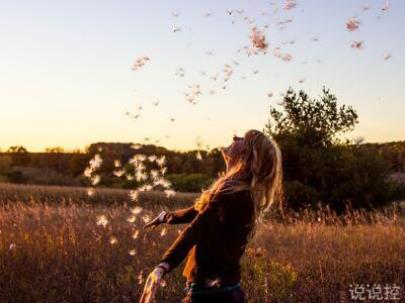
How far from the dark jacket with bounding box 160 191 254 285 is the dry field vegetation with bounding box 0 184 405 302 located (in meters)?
3.43

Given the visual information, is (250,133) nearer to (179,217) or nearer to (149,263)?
(179,217)

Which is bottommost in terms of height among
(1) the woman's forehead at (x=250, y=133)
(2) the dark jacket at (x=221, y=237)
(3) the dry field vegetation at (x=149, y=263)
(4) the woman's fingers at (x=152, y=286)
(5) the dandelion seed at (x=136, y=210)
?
(3) the dry field vegetation at (x=149, y=263)

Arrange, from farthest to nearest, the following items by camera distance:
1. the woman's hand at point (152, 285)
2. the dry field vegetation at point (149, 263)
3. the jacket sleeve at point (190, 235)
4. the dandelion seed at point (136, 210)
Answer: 1. the dandelion seed at point (136, 210)
2. the dry field vegetation at point (149, 263)
3. the jacket sleeve at point (190, 235)
4. the woman's hand at point (152, 285)

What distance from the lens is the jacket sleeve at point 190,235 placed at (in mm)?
3785

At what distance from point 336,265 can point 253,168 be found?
5.73m

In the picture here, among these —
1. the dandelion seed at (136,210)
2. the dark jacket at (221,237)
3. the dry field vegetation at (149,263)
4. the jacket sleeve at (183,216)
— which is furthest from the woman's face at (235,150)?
the dandelion seed at (136,210)

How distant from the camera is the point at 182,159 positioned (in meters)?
44.6

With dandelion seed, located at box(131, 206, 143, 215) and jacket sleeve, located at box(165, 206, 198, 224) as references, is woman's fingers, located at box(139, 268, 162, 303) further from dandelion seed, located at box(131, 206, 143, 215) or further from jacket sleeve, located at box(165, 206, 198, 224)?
dandelion seed, located at box(131, 206, 143, 215)

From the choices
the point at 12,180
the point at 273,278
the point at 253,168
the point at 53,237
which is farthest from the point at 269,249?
the point at 12,180

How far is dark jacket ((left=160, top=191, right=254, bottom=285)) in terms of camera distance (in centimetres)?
394

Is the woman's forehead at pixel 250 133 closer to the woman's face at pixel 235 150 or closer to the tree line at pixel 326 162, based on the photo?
the woman's face at pixel 235 150

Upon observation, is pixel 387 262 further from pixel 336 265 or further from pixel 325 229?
pixel 325 229

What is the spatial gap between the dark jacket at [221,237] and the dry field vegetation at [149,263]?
11.3 feet

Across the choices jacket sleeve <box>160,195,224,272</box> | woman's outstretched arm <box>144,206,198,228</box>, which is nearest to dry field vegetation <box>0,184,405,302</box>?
woman's outstretched arm <box>144,206,198,228</box>
